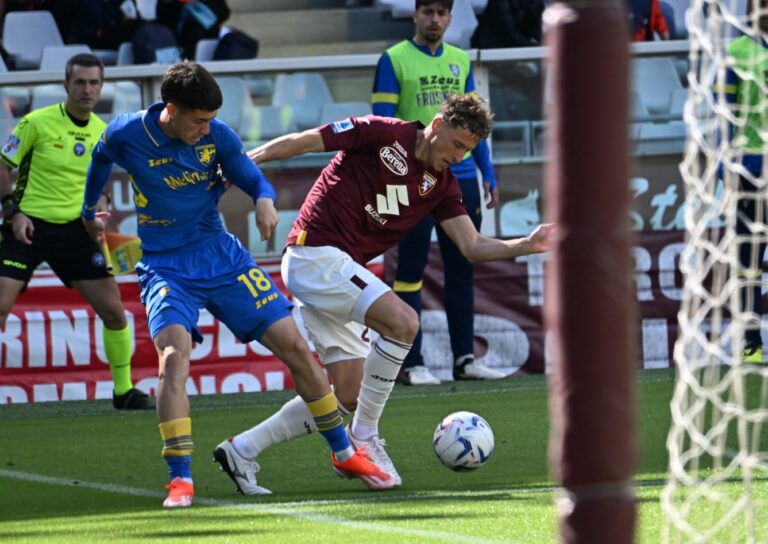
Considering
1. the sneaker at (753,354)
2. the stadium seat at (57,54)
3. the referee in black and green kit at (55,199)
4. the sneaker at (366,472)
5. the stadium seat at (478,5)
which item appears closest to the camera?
the sneaker at (366,472)

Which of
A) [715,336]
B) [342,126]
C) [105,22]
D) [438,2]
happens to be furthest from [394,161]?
[105,22]

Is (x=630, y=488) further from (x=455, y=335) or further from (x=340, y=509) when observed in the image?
(x=455, y=335)

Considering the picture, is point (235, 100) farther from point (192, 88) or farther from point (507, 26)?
point (192, 88)

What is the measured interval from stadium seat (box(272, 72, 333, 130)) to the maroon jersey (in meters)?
4.92

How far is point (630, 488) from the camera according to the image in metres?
1.95

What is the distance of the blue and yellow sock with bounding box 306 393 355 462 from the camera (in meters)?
5.81

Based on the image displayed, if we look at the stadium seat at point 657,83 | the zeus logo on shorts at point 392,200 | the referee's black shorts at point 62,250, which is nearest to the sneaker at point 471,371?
the referee's black shorts at point 62,250

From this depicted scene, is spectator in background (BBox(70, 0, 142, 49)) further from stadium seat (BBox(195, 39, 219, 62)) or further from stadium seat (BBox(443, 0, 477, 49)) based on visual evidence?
stadium seat (BBox(443, 0, 477, 49))

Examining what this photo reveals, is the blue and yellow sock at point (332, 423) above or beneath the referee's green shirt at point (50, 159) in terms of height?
beneath

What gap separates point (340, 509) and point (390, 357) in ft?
3.23

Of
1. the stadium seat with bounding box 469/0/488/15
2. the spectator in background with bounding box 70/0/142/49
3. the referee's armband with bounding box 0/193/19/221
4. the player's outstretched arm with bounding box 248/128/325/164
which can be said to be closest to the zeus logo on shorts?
the player's outstretched arm with bounding box 248/128/325/164

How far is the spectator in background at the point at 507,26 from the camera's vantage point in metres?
12.0

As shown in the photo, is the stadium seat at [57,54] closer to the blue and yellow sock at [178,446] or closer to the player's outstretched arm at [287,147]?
the player's outstretched arm at [287,147]

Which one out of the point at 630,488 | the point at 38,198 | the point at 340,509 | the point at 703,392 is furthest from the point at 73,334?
the point at 630,488
